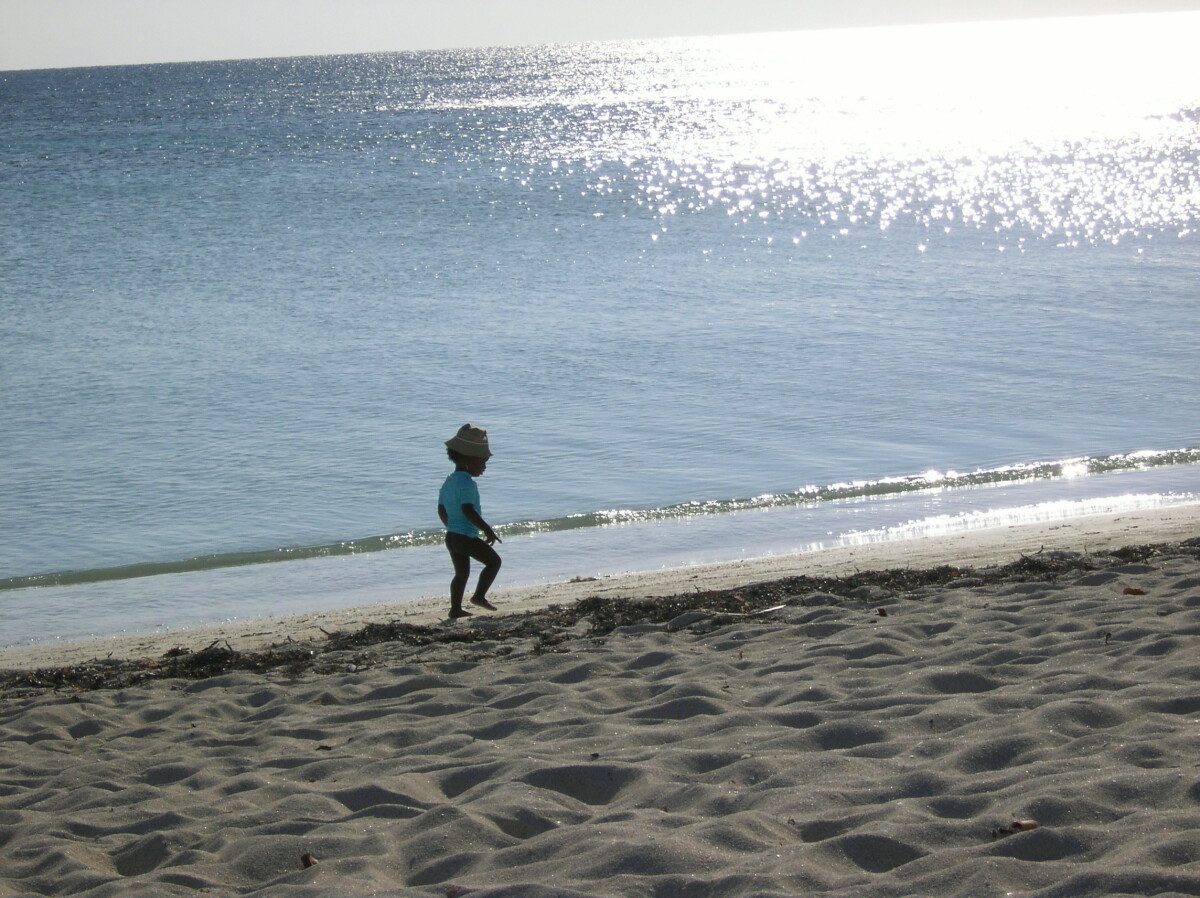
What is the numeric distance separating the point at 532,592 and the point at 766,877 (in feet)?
19.2

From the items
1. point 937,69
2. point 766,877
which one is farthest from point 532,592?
point 937,69

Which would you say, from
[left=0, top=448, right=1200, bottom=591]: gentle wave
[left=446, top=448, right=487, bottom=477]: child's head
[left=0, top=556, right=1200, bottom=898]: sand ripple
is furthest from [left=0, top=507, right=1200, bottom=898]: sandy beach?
[left=0, top=448, right=1200, bottom=591]: gentle wave

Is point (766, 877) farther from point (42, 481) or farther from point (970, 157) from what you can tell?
point (970, 157)

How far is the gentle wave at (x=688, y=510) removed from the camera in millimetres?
11273

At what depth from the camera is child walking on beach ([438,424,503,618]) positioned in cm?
788

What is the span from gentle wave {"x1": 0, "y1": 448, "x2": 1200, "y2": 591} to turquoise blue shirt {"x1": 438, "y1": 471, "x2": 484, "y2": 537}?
12.3 ft

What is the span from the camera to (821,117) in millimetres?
70625

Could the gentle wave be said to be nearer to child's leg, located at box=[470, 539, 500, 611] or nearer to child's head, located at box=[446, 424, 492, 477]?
child's leg, located at box=[470, 539, 500, 611]

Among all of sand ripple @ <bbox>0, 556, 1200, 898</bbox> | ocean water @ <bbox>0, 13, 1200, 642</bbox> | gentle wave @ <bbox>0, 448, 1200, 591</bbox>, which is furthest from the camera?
ocean water @ <bbox>0, 13, 1200, 642</bbox>

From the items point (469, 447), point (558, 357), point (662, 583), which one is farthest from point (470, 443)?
point (558, 357)

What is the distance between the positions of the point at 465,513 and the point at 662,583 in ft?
5.94

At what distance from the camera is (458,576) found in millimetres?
8086

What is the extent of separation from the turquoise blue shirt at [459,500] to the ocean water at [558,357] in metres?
2.15

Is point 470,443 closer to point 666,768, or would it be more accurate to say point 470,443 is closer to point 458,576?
point 458,576
